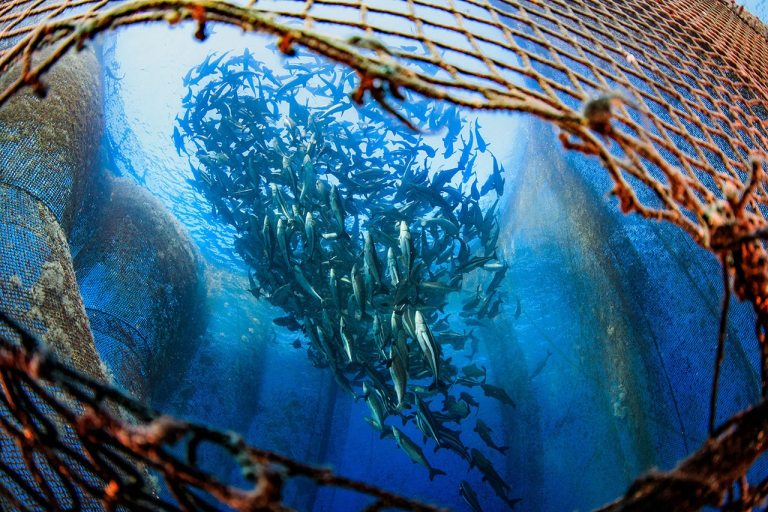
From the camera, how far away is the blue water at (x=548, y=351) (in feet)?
15.2

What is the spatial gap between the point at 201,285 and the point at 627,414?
25.1 feet

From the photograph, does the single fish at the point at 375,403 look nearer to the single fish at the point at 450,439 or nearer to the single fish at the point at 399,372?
the single fish at the point at 450,439

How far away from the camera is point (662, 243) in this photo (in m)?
4.85

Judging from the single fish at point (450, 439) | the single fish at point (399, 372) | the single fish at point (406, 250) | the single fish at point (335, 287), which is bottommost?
the single fish at point (450, 439)

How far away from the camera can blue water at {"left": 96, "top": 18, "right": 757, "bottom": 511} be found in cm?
464

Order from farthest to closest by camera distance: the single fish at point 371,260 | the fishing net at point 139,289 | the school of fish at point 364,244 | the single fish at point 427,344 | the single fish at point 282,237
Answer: the fishing net at point 139,289 < the single fish at point 282,237 < the school of fish at point 364,244 < the single fish at point 371,260 < the single fish at point 427,344

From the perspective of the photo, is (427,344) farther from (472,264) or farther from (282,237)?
(282,237)

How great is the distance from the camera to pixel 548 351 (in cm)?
1096

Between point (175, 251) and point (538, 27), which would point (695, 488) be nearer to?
point (538, 27)

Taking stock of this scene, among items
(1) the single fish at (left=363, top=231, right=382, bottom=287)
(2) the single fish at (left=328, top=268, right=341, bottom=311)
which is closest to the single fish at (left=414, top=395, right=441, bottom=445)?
(2) the single fish at (left=328, top=268, right=341, bottom=311)

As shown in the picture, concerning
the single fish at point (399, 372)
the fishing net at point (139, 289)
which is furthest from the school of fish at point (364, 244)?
the fishing net at point (139, 289)

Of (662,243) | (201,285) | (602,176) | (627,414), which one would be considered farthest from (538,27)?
(201,285)

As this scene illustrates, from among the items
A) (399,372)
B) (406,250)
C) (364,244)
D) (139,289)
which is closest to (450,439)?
(399,372)

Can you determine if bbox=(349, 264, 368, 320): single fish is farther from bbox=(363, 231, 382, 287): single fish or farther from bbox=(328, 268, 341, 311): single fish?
bbox=(328, 268, 341, 311): single fish
